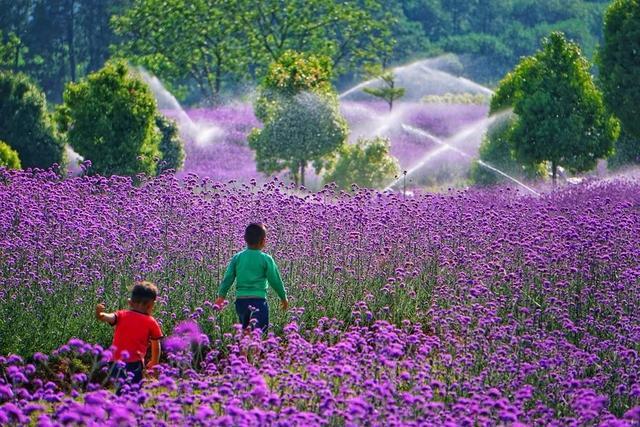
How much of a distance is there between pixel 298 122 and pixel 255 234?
49.9ft

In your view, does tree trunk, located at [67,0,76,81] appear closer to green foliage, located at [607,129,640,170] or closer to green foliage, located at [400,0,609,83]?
green foliage, located at [400,0,609,83]

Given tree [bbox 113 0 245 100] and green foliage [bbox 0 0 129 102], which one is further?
green foliage [bbox 0 0 129 102]

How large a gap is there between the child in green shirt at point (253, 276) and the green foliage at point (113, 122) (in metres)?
11.3

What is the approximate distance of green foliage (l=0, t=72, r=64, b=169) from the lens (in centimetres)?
2186

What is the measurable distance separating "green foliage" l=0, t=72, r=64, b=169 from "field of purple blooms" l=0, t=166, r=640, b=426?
903 cm

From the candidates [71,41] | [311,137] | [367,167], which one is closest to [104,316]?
[367,167]

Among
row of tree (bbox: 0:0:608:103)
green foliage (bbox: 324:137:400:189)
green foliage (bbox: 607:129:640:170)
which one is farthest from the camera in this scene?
row of tree (bbox: 0:0:608:103)

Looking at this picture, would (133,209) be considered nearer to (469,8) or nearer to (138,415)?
(138,415)

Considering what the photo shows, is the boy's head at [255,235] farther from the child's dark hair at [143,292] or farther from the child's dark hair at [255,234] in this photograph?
the child's dark hair at [143,292]

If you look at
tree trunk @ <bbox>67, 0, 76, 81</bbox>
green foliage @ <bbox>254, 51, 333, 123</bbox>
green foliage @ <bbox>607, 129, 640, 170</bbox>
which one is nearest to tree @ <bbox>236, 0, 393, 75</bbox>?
tree trunk @ <bbox>67, 0, 76, 81</bbox>

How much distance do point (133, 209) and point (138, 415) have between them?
558 cm

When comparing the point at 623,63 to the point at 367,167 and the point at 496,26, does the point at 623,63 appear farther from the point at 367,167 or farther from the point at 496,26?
the point at 496,26

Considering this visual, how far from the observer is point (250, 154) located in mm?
31469

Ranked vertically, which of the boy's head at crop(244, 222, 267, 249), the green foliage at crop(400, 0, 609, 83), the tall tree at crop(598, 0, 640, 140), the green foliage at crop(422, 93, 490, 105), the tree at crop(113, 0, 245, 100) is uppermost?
the green foliage at crop(400, 0, 609, 83)
